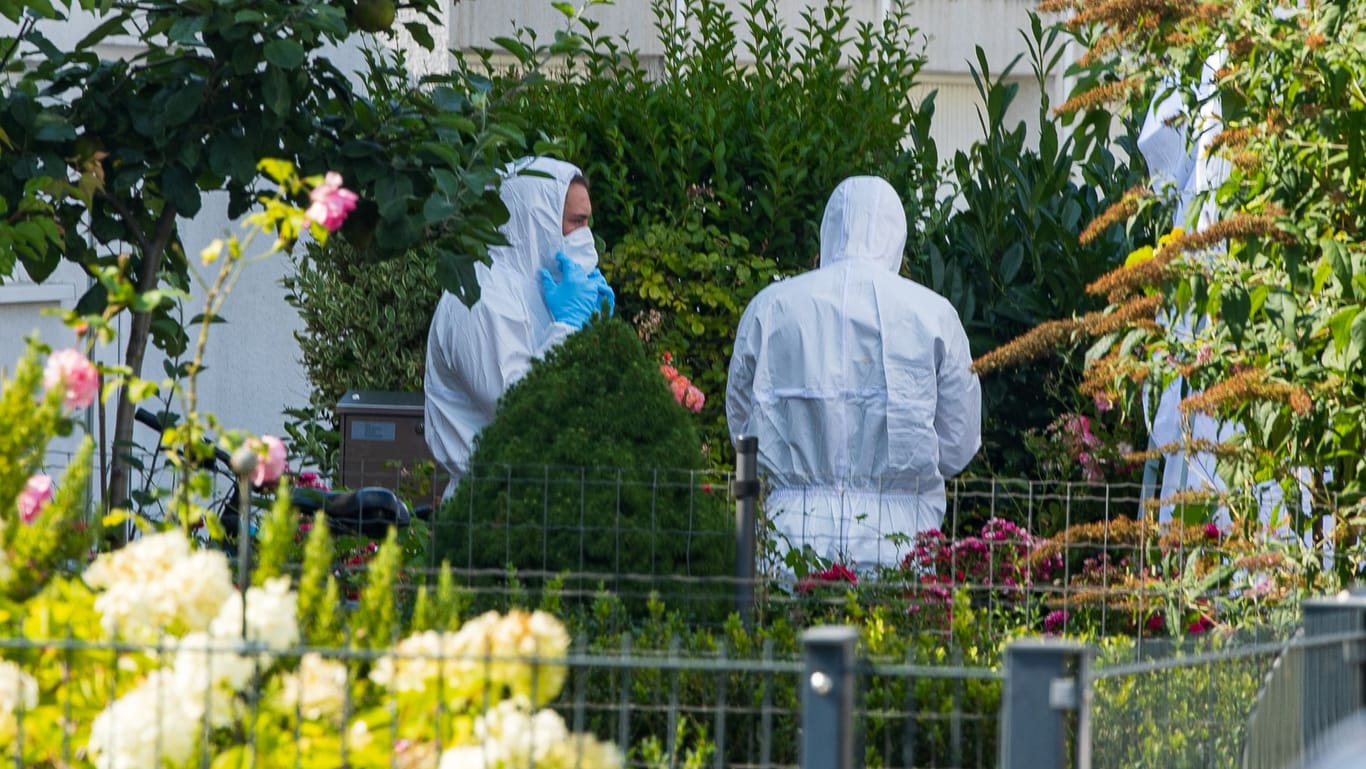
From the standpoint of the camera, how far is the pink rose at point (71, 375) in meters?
2.94

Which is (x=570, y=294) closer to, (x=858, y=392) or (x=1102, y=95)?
(x=858, y=392)

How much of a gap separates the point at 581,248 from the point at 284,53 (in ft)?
11.2

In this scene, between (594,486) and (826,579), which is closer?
(594,486)

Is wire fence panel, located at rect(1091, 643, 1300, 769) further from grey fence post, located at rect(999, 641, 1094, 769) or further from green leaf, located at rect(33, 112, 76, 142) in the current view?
green leaf, located at rect(33, 112, 76, 142)

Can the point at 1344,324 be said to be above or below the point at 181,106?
below

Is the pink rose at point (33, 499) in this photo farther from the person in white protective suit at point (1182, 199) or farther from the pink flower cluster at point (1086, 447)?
the pink flower cluster at point (1086, 447)

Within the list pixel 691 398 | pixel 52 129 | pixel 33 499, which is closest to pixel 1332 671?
pixel 33 499

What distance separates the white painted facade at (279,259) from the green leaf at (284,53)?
759 millimetres

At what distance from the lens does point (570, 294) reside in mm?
7590

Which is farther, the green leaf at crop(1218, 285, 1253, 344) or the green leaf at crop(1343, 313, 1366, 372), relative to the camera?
the green leaf at crop(1218, 285, 1253, 344)

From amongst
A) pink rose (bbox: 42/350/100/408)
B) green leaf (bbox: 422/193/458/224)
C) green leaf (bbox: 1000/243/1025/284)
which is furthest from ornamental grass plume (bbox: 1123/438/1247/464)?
green leaf (bbox: 1000/243/1025/284)

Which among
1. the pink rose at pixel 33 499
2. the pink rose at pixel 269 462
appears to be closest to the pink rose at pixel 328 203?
the pink rose at pixel 269 462

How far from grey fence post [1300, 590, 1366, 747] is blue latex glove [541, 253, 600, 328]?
4993 millimetres

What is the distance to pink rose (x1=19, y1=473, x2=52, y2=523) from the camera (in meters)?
3.10
